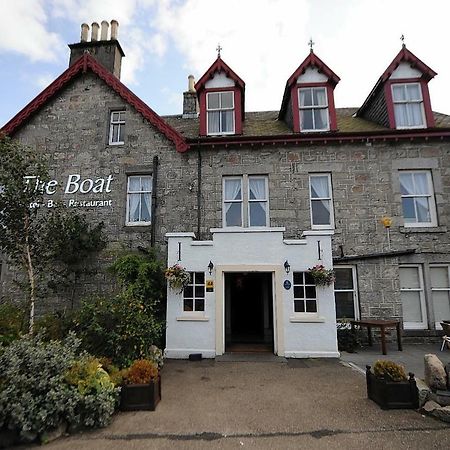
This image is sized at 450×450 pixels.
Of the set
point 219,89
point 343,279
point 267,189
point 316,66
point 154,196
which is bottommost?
point 343,279

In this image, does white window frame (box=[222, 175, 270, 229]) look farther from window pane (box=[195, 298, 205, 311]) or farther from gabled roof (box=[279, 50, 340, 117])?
gabled roof (box=[279, 50, 340, 117])

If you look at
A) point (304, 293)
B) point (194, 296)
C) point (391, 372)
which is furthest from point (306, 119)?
point (391, 372)

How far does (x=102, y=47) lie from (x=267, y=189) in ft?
35.1

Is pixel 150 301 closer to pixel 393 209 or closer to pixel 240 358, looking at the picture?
pixel 240 358

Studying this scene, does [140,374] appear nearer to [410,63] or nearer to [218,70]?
[218,70]

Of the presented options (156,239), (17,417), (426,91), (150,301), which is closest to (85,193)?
(156,239)

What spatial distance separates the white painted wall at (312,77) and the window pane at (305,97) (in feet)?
1.24

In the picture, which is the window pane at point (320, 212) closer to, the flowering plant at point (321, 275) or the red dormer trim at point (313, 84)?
the flowering plant at point (321, 275)

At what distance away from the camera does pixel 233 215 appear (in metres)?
12.5

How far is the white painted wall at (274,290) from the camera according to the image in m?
9.71

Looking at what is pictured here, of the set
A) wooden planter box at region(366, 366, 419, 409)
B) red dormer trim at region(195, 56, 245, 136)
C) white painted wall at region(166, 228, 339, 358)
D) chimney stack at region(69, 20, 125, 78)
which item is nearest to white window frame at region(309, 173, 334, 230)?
white painted wall at region(166, 228, 339, 358)

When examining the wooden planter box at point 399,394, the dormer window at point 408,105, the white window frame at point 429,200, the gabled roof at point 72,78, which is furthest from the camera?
the gabled roof at point 72,78

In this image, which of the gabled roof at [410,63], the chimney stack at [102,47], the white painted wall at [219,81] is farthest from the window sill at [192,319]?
the chimney stack at [102,47]

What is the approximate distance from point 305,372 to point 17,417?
615cm
